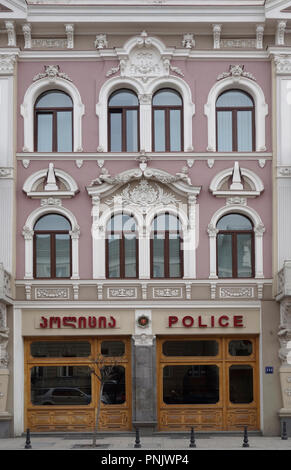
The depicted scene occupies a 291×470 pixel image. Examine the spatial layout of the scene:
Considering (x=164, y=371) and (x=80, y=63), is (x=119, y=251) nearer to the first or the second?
(x=164, y=371)

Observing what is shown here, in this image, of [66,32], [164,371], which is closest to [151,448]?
[164,371]

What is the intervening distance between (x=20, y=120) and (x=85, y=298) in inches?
253

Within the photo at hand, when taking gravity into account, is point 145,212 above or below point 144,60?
below

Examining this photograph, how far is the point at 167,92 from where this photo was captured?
3167cm

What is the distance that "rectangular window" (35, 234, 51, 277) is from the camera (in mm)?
30859

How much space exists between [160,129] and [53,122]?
3.67 m

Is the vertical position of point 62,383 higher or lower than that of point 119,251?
lower

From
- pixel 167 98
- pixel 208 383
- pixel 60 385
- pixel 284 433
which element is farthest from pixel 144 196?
pixel 284 433

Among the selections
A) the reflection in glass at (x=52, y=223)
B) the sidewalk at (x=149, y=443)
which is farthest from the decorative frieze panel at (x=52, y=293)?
the sidewalk at (x=149, y=443)

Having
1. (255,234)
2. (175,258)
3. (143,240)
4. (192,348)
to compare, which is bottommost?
(192,348)

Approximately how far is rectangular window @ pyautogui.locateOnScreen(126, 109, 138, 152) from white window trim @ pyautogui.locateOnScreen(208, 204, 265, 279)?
3643 mm

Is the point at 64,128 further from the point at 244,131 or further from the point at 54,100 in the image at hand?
the point at 244,131

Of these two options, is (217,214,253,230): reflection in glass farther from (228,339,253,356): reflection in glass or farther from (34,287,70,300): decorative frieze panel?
(34,287,70,300): decorative frieze panel

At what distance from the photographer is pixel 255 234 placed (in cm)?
3080
